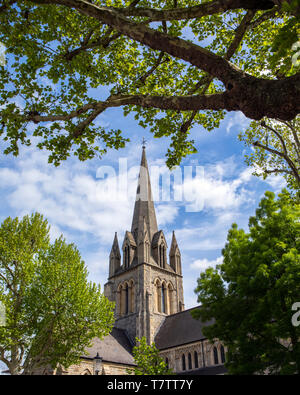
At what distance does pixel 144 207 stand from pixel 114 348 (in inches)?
906

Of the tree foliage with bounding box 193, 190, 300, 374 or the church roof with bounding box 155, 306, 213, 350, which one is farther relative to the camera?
the church roof with bounding box 155, 306, 213, 350

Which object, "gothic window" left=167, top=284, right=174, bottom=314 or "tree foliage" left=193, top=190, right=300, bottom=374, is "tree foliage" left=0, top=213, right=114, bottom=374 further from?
"gothic window" left=167, top=284, right=174, bottom=314

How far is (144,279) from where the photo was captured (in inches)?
1591

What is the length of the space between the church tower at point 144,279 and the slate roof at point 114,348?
1757mm

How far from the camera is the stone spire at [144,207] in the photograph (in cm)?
4900

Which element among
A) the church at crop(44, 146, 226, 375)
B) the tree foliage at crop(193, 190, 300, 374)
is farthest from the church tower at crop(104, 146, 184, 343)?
the tree foliage at crop(193, 190, 300, 374)

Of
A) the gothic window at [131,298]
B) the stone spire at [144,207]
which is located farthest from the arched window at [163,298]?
the stone spire at [144,207]

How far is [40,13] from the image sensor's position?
1019 centimetres

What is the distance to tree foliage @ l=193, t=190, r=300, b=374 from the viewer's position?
38.7 ft

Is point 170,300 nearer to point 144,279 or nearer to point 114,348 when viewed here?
point 144,279

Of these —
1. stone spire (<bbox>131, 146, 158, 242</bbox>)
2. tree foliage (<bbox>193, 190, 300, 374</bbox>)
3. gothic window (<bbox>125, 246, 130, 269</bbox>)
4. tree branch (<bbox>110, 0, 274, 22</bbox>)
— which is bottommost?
tree foliage (<bbox>193, 190, 300, 374</bbox>)

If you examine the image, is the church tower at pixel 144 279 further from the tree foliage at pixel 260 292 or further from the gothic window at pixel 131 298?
the tree foliage at pixel 260 292

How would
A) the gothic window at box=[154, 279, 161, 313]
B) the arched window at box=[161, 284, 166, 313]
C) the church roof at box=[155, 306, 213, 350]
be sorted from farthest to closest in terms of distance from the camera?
the arched window at box=[161, 284, 166, 313]
the gothic window at box=[154, 279, 161, 313]
the church roof at box=[155, 306, 213, 350]
